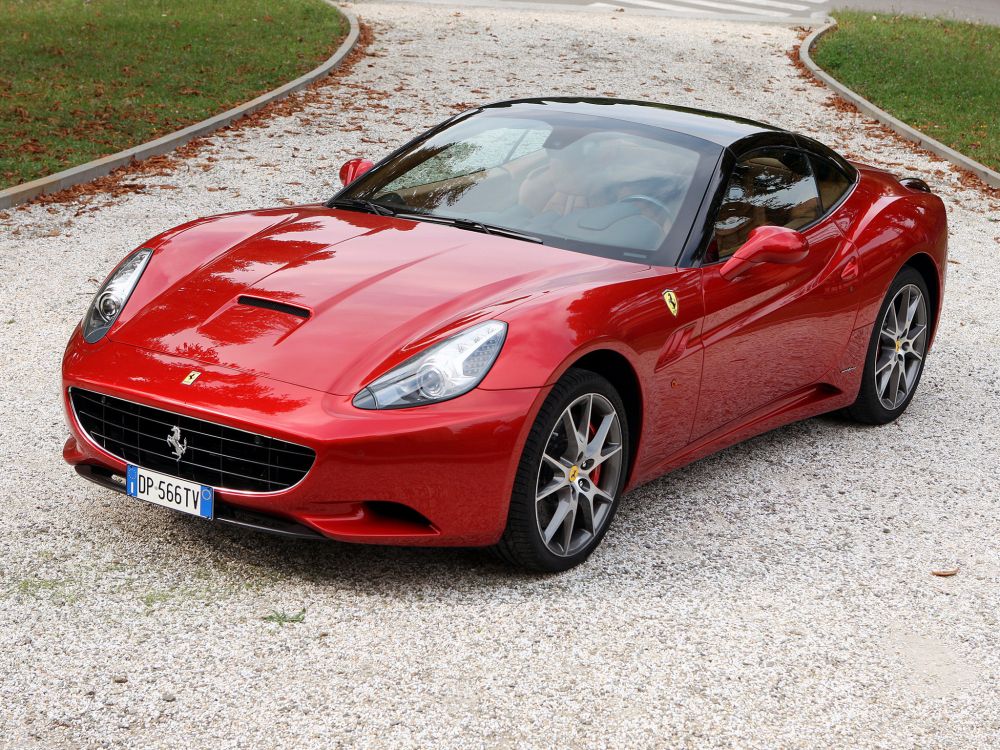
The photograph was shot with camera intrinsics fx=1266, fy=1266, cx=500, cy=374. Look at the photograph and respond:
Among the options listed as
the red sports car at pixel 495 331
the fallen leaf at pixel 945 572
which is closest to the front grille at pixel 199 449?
the red sports car at pixel 495 331

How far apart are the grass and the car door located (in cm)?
665

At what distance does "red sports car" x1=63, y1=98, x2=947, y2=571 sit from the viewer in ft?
12.8

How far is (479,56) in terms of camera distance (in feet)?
57.0

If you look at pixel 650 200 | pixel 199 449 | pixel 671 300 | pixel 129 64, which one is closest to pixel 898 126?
pixel 129 64

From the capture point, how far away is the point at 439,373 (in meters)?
3.96

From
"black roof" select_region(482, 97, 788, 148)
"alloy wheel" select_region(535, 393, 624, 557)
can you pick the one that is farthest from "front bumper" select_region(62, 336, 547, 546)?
"black roof" select_region(482, 97, 788, 148)

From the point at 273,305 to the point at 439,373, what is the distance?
2.29 ft

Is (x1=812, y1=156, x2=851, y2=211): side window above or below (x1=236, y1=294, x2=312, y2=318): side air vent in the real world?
above

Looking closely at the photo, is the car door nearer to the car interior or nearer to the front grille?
the car interior

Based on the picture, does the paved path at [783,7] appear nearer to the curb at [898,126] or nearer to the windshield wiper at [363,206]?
the curb at [898,126]

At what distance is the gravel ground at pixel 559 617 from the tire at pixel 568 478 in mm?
136

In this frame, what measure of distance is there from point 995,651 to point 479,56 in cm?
1434

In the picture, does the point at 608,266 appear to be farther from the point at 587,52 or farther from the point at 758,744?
the point at 587,52

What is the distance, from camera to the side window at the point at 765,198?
201 inches
